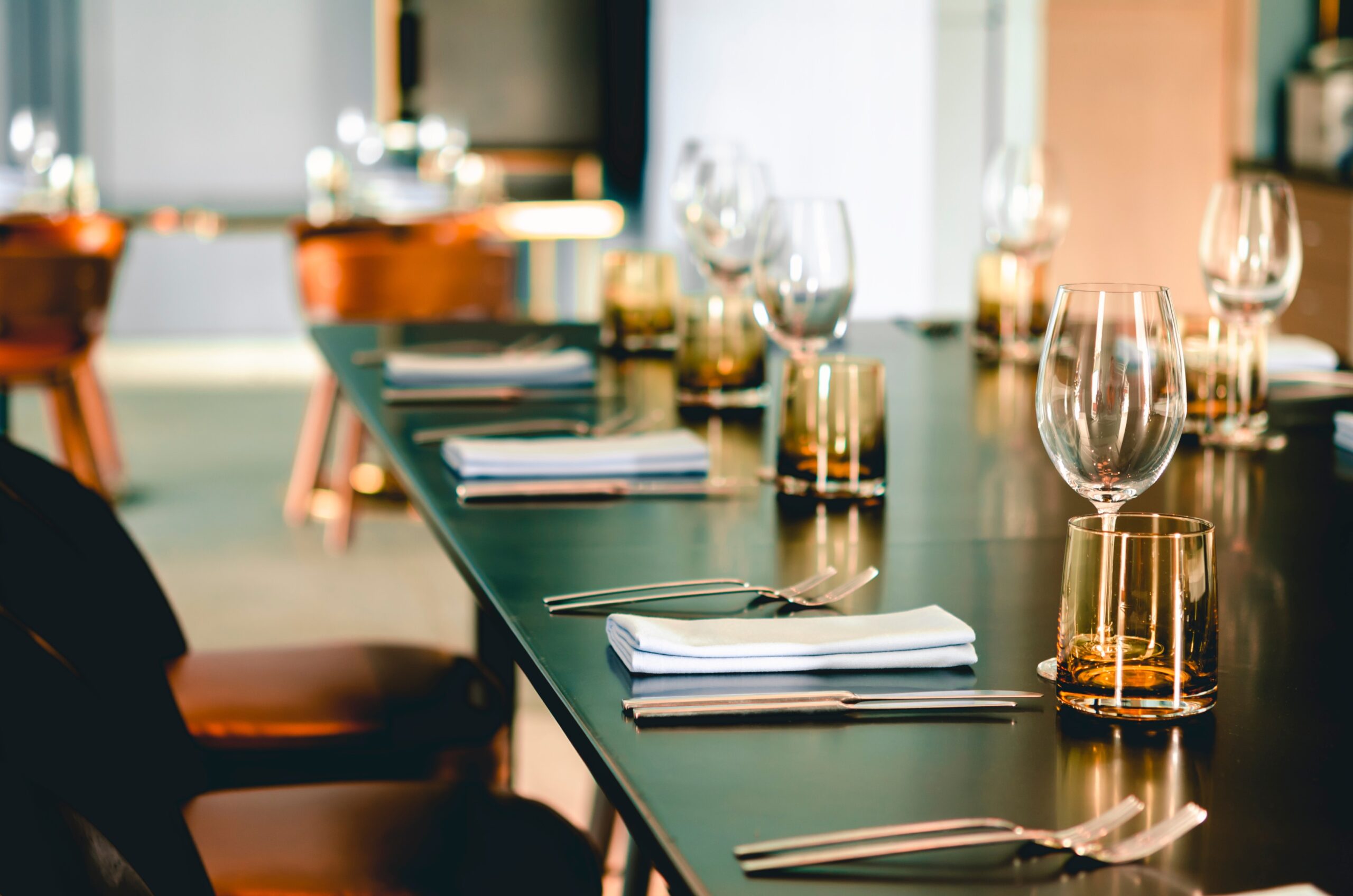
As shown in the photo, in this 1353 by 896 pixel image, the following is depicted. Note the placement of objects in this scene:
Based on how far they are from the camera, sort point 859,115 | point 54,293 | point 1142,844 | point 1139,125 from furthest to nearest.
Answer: point 1139,125 → point 859,115 → point 54,293 → point 1142,844

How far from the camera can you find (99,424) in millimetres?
4559

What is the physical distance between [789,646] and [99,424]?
13.5 feet

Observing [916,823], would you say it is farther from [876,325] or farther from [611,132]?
[611,132]

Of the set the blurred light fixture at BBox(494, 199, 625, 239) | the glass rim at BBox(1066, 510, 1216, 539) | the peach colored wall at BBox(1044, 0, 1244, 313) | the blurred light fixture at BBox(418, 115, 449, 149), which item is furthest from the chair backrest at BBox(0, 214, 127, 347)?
the glass rim at BBox(1066, 510, 1216, 539)

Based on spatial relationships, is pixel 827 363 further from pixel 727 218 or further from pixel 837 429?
pixel 727 218

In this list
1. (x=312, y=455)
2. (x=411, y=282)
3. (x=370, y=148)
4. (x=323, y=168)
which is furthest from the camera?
(x=370, y=148)

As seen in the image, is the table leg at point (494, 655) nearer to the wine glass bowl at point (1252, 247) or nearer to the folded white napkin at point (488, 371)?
the folded white napkin at point (488, 371)

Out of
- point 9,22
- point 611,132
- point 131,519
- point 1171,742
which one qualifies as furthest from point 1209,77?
point 1171,742

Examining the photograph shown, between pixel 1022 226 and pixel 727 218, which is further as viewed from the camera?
pixel 1022 226

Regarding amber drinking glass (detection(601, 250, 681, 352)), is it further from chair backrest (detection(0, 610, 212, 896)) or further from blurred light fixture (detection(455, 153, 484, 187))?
blurred light fixture (detection(455, 153, 484, 187))

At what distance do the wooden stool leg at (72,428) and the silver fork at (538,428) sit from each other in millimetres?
2931

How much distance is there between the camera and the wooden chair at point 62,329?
4039 mm

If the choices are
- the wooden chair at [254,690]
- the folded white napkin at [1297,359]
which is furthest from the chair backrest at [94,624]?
the folded white napkin at [1297,359]

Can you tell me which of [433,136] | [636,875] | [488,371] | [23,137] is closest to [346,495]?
[23,137]
